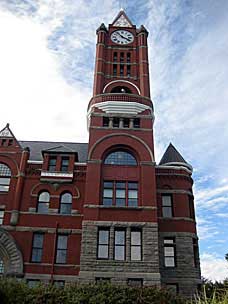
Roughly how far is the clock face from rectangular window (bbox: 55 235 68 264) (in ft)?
73.2

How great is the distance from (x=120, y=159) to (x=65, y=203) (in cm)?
604

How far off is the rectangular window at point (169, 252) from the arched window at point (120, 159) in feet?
23.2

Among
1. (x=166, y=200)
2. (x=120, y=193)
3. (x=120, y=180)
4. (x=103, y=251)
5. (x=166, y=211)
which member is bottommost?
(x=103, y=251)

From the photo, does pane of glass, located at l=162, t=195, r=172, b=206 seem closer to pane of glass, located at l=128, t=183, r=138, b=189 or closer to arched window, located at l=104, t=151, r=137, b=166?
pane of glass, located at l=128, t=183, r=138, b=189

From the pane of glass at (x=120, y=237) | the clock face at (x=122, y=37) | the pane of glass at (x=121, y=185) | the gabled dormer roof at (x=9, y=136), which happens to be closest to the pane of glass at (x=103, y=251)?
the pane of glass at (x=120, y=237)

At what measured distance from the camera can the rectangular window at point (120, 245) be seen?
23.6 meters

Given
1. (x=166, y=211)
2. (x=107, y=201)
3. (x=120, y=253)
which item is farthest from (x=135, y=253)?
(x=166, y=211)

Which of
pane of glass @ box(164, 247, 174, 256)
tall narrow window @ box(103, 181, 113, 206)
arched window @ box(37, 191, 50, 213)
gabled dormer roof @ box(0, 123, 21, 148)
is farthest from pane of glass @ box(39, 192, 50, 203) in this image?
pane of glass @ box(164, 247, 174, 256)

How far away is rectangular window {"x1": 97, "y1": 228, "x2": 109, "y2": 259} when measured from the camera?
77.3 feet

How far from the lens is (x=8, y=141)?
29484 mm

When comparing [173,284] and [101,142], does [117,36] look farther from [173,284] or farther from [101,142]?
[173,284]

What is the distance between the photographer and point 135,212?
24953 millimetres

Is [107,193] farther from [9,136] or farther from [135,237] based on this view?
[9,136]

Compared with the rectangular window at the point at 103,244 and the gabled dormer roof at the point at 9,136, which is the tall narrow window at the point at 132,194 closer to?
the rectangular window at the point at 103,244
